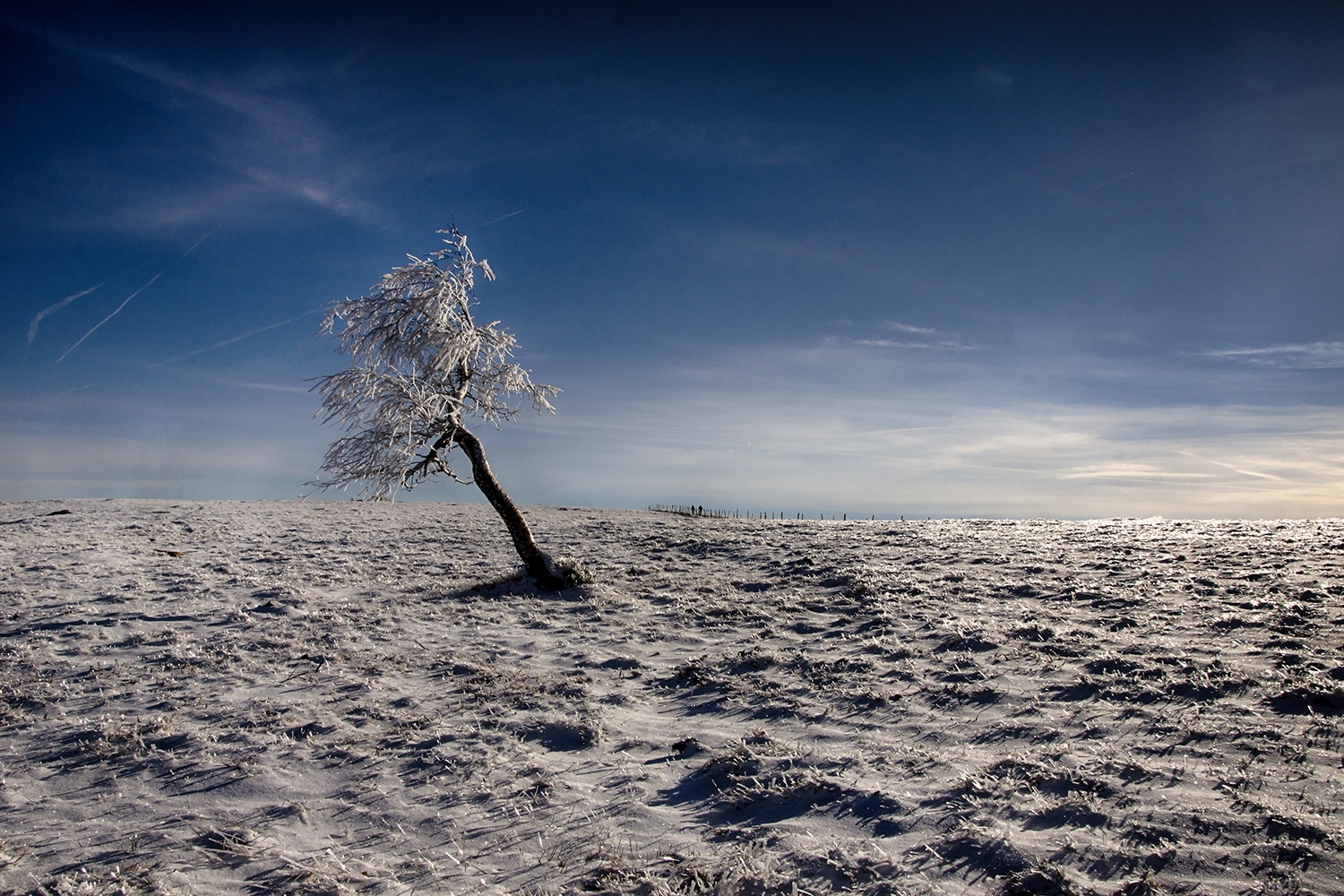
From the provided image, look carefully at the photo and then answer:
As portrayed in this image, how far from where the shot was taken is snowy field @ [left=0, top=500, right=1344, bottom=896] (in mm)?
4668

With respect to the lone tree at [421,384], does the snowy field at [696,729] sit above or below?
below

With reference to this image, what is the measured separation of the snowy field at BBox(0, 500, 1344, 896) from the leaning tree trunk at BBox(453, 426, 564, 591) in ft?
2.06

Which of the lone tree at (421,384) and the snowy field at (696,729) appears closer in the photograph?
the snowy field at (696,729)

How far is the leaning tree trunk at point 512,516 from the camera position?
46.3 ft

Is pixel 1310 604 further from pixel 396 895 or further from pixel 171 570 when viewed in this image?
pixel 171 570

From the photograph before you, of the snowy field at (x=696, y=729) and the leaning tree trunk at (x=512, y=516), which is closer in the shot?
the snowy field at (x=696, y=729)

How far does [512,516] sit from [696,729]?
8544 millimetres

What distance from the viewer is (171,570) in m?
15.4

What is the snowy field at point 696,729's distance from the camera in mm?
4668

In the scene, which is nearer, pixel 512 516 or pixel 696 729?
pixel 696 729

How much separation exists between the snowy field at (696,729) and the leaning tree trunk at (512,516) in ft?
2.06

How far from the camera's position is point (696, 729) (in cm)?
719

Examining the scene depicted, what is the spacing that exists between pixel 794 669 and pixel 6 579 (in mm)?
17707

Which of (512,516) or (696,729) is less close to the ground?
(512,516)
